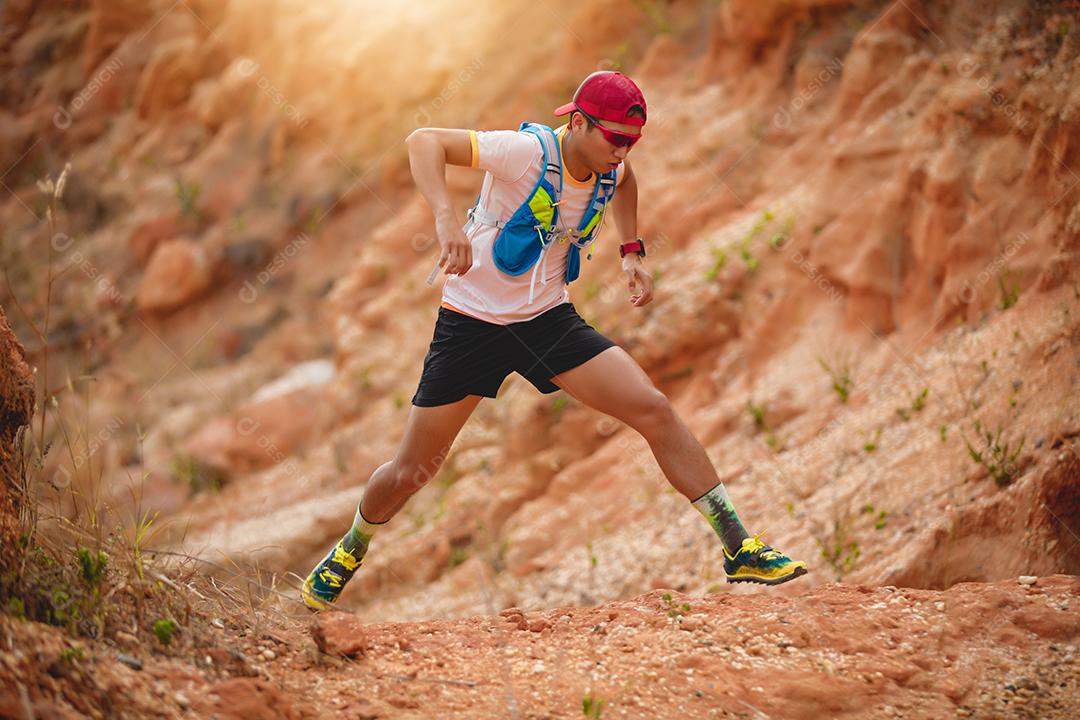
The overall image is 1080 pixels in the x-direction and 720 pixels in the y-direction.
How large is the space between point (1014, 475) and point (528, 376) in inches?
84.9

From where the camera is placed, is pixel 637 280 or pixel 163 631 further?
pixel 637 280

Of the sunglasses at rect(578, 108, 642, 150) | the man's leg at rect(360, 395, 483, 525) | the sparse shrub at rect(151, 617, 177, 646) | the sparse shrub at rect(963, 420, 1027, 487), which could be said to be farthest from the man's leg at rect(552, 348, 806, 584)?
the sparse shrub at rect(151, 617, 177, 646)

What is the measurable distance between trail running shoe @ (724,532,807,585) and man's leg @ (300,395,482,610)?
1.06m

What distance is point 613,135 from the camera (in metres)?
3.39

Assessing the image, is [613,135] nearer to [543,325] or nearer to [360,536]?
[543,325]

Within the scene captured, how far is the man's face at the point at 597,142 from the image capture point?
11.1 feet

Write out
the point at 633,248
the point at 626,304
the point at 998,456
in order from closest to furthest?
the point at 633,248, the point at 998,456, the point at 626,304

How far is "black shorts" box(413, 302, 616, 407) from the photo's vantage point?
11.6 ft

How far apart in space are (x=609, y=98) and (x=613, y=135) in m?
0.12

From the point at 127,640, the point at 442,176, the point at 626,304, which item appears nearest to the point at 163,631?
the point at 127,640

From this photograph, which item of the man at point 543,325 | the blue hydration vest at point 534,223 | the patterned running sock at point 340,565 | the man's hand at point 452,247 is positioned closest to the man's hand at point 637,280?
the man at point 543,325

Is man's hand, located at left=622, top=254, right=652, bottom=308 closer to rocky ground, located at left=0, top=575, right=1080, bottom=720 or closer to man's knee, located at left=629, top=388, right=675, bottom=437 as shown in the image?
man's knee, located at left=629, top=388, right=675, bottom=437

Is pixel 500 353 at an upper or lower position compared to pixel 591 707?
upper

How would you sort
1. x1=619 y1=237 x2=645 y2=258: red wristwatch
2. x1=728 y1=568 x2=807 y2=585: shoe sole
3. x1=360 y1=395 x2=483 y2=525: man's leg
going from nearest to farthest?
x1=728 y1=568 x2=807 y2=585: shoe sole → x1=360 y1=395 x2=483 y2=525: man's leg → x1=619 y1=237 x2=645 y2=258: red wristwatch
